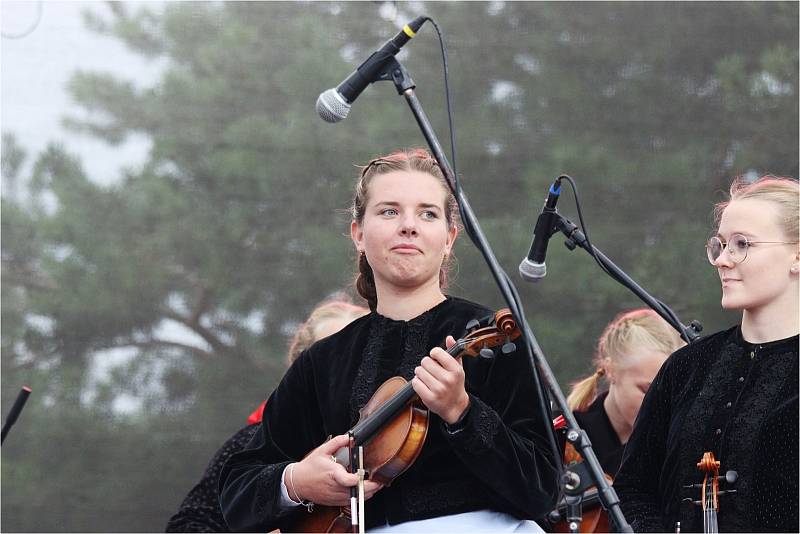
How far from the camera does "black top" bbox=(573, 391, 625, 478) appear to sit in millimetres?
3576

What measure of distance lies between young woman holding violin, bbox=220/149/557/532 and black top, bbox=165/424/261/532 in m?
1.26

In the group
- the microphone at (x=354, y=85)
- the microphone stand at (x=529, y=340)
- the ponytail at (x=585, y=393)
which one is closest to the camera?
the microphone stand at (x=529, y=340)

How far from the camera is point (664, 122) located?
5.73m

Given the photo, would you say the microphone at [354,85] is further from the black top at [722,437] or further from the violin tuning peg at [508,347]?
the black top at [722,437]

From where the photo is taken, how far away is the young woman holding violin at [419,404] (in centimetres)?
193

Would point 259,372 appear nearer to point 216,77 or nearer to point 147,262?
point 147,262

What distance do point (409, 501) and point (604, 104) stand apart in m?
4.12

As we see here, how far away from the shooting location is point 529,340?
1776 millimetres

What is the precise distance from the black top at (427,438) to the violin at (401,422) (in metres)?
0.05

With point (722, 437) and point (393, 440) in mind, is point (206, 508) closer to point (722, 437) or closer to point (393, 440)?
point (393, 440)

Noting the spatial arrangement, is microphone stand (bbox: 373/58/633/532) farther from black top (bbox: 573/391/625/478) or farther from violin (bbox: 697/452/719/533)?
black top (bbox: 573/391/625/478)

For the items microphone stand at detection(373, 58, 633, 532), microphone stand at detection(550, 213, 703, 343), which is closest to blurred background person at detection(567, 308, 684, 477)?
microphone stand at detection(550, 213, 703, 343)

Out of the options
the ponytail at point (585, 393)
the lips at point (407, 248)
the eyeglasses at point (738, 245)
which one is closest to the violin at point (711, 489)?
the eyeglasses at point (738, 245)

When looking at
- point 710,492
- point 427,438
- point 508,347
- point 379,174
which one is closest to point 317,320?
point 379,174
